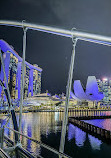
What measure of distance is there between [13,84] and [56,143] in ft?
232

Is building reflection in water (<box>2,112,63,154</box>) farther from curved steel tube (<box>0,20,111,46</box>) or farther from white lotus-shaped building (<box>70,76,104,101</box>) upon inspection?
white lotus-shaped building (<box>70,76,104,101</box>)

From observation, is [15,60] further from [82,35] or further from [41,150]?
[82,35]

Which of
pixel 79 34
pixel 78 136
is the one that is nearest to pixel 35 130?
pixel 78 136

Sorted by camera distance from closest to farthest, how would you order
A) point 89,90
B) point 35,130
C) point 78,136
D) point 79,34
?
1. point 79,34
2. point 78,136
3. point 35,130
4. point 89,90

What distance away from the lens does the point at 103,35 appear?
2.08 meters

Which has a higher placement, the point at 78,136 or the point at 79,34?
the point at 79,34

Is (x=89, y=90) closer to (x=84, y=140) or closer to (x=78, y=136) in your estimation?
(x=78, y=136)

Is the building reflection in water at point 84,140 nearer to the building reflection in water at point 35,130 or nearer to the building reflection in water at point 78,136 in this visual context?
the building reflection in water at point 78,136

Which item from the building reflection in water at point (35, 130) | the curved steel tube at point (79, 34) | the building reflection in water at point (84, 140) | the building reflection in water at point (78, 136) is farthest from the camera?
the building reflection in water at point (78, 136)

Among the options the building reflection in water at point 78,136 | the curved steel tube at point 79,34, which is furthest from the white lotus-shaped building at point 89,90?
the curved steel tube at point 79,34

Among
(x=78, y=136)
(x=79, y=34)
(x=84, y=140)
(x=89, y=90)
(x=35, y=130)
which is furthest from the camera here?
(x=89, y=90)

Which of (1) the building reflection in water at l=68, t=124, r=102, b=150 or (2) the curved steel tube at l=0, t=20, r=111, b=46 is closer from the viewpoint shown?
(2) the curved steel tube at l=0, t=20, r=111, b=46

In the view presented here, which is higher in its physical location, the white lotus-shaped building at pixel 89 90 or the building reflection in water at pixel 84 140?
the white lotus-shaped building at pixel 89 90

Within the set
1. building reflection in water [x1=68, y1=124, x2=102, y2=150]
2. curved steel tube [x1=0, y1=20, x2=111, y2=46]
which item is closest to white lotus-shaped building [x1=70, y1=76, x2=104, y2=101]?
building reflection in water [x1=68, y1=124, x2=102, y2=150]
